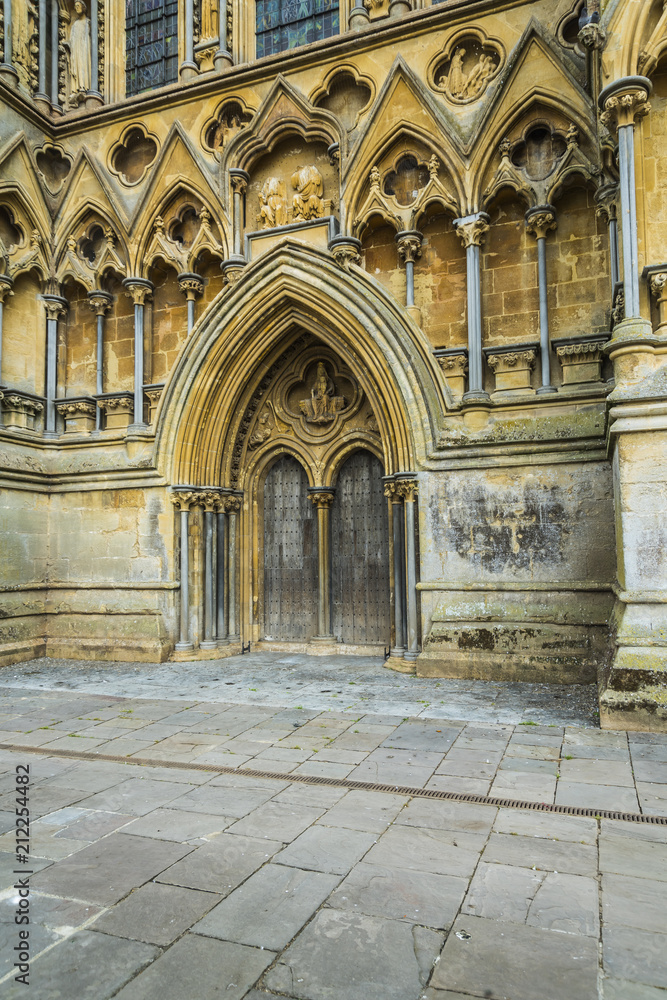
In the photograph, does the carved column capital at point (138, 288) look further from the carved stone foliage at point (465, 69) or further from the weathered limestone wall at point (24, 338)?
the carved stone foliage at point (465, 69)

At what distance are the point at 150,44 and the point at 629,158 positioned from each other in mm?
8750

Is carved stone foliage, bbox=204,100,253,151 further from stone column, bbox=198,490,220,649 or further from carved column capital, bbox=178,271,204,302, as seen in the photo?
stone column, bbox=198,490,220,649

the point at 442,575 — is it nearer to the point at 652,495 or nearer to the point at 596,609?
the point at 596,609

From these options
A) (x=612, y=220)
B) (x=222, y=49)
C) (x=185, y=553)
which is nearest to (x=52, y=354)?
(x=185, y=553)

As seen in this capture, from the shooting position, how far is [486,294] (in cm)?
886

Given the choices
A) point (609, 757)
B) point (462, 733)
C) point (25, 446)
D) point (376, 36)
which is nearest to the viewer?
point (609, 757)

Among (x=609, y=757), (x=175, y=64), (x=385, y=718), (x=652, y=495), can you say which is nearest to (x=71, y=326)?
(x=175, y=64)

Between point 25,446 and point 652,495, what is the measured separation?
8.66 meters

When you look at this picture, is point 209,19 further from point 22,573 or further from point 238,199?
point 22,573

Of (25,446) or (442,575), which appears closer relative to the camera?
(442,575)

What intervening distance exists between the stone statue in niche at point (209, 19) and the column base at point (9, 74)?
2.89 metres

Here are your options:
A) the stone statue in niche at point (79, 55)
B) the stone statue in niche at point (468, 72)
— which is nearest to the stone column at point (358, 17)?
the stone statue in niche at point (468, 72)

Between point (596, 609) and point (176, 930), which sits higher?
point (596, 609)

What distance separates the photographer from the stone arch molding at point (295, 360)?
8.82m
